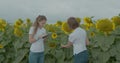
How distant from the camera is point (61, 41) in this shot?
8.78m

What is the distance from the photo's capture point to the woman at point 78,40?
7766mm

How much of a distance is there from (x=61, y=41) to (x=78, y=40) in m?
1.02

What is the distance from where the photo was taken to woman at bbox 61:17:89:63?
7.77 m

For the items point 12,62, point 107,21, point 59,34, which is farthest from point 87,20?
point 12,62

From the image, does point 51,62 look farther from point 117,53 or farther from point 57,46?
point 117,53

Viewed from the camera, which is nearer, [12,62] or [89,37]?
[89,37]

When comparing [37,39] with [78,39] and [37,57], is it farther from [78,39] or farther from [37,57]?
[78,39]

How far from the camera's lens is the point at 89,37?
333 inches

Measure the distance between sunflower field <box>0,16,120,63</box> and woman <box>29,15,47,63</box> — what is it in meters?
0.52

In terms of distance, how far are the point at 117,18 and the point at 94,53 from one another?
88cm

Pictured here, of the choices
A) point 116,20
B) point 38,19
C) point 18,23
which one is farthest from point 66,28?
point 18,23

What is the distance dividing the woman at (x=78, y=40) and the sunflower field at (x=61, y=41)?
0.31 m

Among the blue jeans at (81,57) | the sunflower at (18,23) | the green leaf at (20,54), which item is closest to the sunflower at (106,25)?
the blue jeans at (81,57)

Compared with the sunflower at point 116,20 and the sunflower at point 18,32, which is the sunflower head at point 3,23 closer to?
the sunflower at point 18,32
